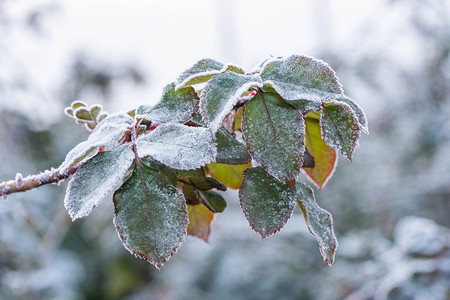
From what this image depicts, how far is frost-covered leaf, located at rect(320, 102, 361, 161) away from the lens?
1.41ft

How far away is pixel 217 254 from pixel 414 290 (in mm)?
1494

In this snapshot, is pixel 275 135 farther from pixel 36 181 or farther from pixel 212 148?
A: pixel 36 181

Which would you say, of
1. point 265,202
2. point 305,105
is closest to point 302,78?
point 305,105

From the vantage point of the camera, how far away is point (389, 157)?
3299 mm

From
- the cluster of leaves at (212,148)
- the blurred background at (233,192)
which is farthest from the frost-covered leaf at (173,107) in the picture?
the blurred background at (233,192)

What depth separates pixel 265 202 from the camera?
A: 451 mm

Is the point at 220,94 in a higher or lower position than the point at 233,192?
higher

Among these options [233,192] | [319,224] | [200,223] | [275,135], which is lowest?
[233,192]

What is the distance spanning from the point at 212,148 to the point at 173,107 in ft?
0.32

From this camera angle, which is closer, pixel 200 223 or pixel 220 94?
pixel 220 94

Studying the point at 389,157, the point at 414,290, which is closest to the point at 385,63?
the point at 389,157

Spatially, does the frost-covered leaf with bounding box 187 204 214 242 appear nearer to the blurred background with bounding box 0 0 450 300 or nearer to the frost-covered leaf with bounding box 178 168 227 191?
the frost-covered leaf with bounding box 178 168 227 191

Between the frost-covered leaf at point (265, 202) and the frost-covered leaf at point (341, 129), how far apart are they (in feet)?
0.22

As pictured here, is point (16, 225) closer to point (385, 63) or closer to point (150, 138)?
point (150, 138)
